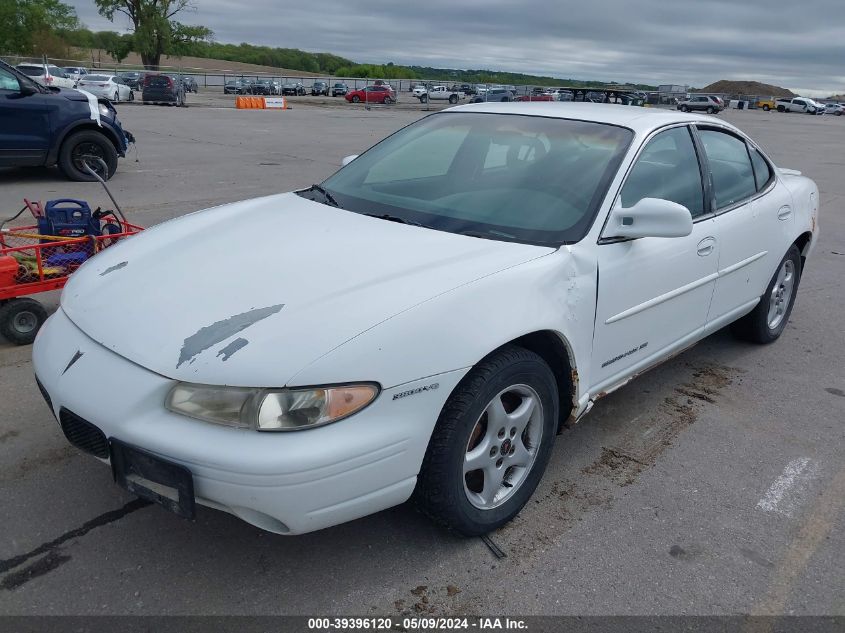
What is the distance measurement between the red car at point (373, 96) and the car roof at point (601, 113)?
134ft

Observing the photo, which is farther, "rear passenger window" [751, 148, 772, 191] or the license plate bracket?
"rear passenger window" [751, 148, 772, 191]

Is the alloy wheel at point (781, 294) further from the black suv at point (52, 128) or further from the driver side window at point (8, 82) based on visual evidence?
the driver side window at point (8, 82)

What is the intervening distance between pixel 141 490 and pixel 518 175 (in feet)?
7.00

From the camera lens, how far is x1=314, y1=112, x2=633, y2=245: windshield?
3.20 m

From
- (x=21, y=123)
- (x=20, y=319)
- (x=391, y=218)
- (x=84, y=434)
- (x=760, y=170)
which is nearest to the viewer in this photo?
(x=84, y=434)

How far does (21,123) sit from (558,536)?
32.3 ft

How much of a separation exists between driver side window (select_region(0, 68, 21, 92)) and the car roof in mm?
8011

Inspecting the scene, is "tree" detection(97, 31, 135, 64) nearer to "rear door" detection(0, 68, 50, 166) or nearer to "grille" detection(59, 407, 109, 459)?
"rear door" detection(0, 68, 50, 166)

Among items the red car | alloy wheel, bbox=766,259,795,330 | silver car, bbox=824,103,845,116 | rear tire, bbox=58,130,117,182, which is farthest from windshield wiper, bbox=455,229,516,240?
silver car, bbox=824,103,845,116

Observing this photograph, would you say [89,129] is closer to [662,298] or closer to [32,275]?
[32,275]

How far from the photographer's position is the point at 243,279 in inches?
107

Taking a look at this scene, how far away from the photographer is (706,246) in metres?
3.84

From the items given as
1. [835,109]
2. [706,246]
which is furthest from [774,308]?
[835,109]

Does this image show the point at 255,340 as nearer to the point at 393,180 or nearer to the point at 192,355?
the point at 192,355
